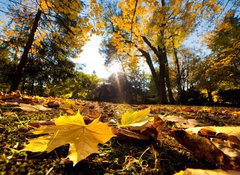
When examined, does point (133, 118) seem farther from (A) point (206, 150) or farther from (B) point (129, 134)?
(A) point (206, 150)

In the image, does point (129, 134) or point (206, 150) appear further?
point (129, 134)

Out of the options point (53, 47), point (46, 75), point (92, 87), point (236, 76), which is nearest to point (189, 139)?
point (53, 47)

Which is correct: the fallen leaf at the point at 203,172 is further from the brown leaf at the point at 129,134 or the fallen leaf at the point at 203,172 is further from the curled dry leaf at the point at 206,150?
the brown leaf at the point at 129,134

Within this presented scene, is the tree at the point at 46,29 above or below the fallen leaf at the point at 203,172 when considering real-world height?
above

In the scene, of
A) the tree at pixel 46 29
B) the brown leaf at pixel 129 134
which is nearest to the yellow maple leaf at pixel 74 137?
the brown leaf at pixel 129 134

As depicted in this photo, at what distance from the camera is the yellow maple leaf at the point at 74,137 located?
17.3 inches

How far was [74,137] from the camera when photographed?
0.48 m

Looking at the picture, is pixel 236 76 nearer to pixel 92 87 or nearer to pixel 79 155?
pixel 79 155

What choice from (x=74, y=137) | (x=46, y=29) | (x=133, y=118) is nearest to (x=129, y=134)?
(x=133, y=118)

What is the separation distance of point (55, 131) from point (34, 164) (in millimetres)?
116

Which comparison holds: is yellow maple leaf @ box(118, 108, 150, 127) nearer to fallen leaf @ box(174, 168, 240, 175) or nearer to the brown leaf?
the brown leaf

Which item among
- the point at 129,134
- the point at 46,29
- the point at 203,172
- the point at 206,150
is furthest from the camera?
the point at 46,29

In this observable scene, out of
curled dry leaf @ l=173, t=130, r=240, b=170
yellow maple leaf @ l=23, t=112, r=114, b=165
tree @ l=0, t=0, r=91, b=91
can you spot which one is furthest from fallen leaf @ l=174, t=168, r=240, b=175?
tree @ l=0, t=0, r=91, b=91

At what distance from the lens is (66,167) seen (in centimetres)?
41
